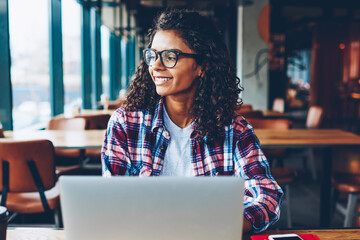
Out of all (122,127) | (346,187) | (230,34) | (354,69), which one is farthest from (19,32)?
(354,69)

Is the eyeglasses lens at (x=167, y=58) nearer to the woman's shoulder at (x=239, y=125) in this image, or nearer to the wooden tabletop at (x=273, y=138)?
the woman's shoulder at (x=239, y=125)

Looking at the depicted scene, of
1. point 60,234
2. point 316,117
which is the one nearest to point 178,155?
point 60,234

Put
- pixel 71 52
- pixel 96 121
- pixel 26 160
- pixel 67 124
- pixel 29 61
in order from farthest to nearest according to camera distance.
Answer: pixel 71 52, pixel 29 61, pixel 96 121, pixel 67 124, pixel 26 160

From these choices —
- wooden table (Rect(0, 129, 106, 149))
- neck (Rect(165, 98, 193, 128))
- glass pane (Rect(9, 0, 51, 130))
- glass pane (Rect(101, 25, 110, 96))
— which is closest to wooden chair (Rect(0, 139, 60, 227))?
wooden table (Rect(0, 129, 106, 149))

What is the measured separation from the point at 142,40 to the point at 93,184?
1323cm

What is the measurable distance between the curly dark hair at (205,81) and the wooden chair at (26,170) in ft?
3.00

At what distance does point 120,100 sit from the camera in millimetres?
6723

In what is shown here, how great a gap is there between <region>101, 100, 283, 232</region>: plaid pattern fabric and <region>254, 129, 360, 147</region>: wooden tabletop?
1.21 metres

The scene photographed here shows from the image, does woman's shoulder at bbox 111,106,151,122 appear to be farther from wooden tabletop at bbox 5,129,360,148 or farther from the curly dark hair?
wooden tabletop at bbox 5,129,360,148

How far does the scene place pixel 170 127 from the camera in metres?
1.43

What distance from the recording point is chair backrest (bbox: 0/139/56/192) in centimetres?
209

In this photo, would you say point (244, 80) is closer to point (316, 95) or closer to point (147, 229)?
point (316, 95)

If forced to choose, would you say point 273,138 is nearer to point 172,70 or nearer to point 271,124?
point 271,124

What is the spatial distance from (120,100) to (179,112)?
5387 millimetres
